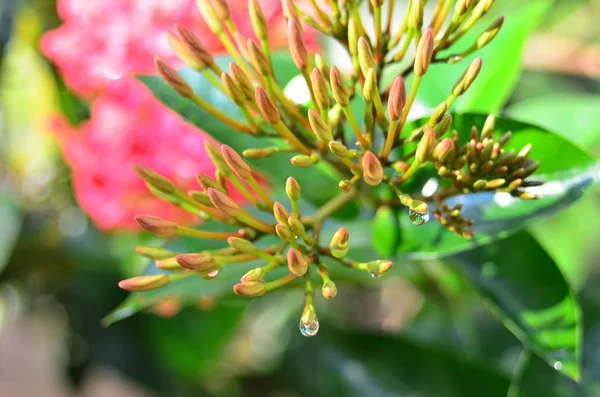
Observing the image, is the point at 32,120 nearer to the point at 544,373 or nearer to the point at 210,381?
the point at 210,381

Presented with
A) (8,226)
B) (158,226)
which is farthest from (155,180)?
(8,226)

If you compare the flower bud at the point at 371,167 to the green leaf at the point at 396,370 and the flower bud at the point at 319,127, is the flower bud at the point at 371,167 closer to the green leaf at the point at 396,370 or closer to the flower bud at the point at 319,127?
the flower bud at the point at 319,127

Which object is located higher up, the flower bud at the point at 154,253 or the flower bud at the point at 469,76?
the flower bud at the point at 469,76

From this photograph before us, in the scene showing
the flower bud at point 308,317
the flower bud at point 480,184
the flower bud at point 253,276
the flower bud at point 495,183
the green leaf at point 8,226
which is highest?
the flower bud at point 495,183

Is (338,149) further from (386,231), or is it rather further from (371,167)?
(386,231)

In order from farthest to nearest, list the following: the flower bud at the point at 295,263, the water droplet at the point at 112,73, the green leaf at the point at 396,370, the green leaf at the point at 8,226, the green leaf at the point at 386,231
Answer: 1. the green leaf at the point at 8,226
2. the water droplet at the point at 112,73
3. the green leaf at the point at 396,370
4. the green leaf at the point at 386,231
5. the flower bud at the point at 295,263

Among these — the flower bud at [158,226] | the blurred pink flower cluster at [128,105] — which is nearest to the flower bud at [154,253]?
the flower bud at [158,226]

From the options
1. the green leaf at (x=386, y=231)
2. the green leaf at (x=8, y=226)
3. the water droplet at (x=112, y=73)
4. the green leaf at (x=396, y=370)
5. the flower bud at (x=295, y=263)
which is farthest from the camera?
the green leaf at (x=8, y=226)

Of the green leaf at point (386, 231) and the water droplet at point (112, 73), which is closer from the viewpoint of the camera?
the green leaf at point (386, 231)
